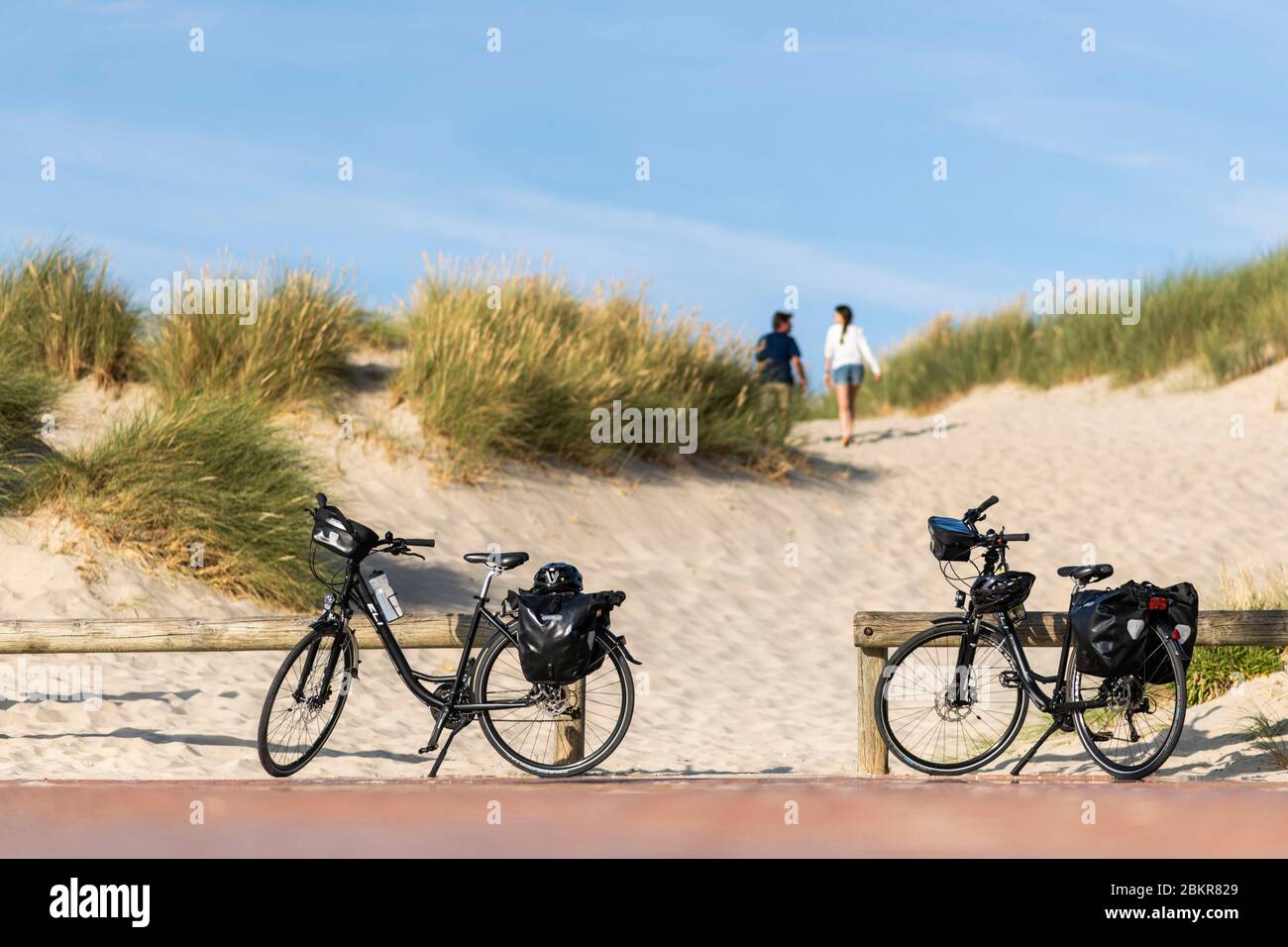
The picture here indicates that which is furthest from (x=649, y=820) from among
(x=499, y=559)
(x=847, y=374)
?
(x=847, y=374)

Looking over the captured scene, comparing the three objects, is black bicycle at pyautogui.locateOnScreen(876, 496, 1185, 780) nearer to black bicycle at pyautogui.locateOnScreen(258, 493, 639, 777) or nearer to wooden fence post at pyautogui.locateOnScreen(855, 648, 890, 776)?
wooden fence post at pyautogui.locateOnScreen(855, 648, 890, 776)

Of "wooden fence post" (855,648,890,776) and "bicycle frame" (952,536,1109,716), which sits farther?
"wooden fence post" (855,648,890,776)

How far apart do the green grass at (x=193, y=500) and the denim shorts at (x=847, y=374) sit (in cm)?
903

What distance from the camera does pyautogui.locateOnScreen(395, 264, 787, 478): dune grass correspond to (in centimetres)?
1484

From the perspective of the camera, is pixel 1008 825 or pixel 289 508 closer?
pixel 1008 825

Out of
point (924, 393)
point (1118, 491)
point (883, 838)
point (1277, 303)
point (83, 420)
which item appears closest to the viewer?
point (883, 838)

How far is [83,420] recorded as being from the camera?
45.7ft

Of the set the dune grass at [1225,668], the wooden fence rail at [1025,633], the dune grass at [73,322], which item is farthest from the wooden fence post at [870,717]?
the dune grass at [73,322]

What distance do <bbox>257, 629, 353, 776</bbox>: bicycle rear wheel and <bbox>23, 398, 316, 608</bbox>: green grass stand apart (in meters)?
4.38

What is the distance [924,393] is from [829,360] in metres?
7.02

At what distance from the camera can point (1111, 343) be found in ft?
80.4

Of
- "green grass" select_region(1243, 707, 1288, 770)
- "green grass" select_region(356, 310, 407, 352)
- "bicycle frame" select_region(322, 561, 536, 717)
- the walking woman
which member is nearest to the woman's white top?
the walking woman
